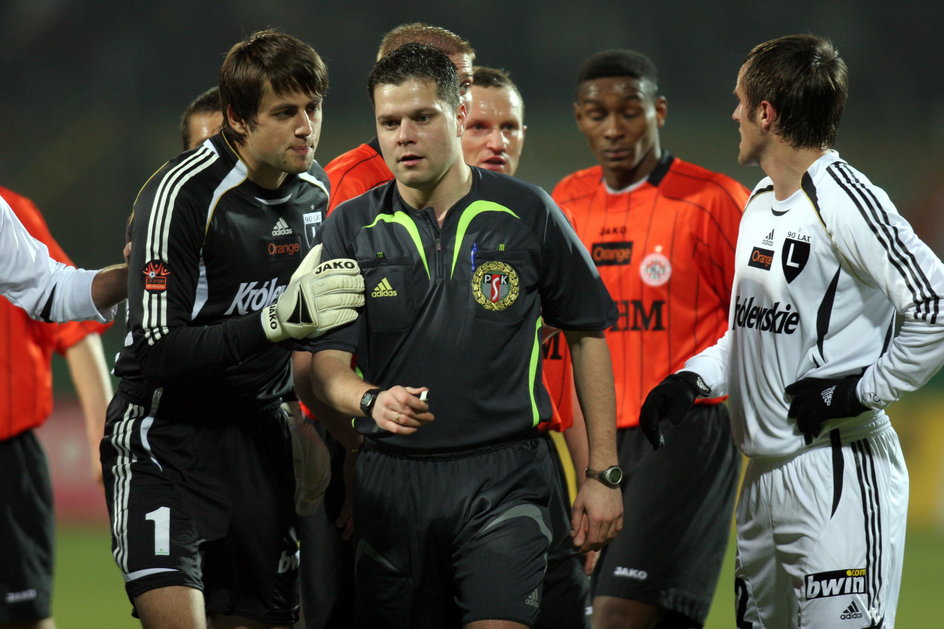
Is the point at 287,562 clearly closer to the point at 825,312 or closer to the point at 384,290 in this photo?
the point at 384,290

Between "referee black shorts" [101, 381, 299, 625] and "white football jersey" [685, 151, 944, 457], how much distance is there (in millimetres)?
1438

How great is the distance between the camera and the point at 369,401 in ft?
10.5

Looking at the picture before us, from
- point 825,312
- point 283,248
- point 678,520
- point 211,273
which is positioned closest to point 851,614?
point 825,312

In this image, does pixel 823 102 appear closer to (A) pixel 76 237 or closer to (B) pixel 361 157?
(B) pixel 361 157

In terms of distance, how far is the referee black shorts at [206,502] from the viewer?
3.70 metres

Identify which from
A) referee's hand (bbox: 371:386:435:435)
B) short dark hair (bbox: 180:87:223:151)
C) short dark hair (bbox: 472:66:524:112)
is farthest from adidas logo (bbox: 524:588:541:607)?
short dark hair (bbox: 180:87:223:151)

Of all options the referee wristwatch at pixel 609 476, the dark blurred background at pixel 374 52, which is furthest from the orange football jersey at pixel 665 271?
the dark blurred background at pixel 374 52

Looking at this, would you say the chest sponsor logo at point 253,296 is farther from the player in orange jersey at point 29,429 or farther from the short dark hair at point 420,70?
the player in orange jersey at point 29,429

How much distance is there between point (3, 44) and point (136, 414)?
1290cm

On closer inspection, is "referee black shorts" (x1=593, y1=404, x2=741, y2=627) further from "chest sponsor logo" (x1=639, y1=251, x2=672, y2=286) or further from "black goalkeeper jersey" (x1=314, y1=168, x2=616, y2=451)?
"black goalkeeper jersey" (x1=314, y1=168, x2=616, y2=451)

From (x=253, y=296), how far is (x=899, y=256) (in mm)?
1944

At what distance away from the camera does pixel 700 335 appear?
5.17m

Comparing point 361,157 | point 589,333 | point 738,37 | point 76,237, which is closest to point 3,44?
point 76,237

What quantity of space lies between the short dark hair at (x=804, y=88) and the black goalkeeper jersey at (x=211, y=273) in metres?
1.53
